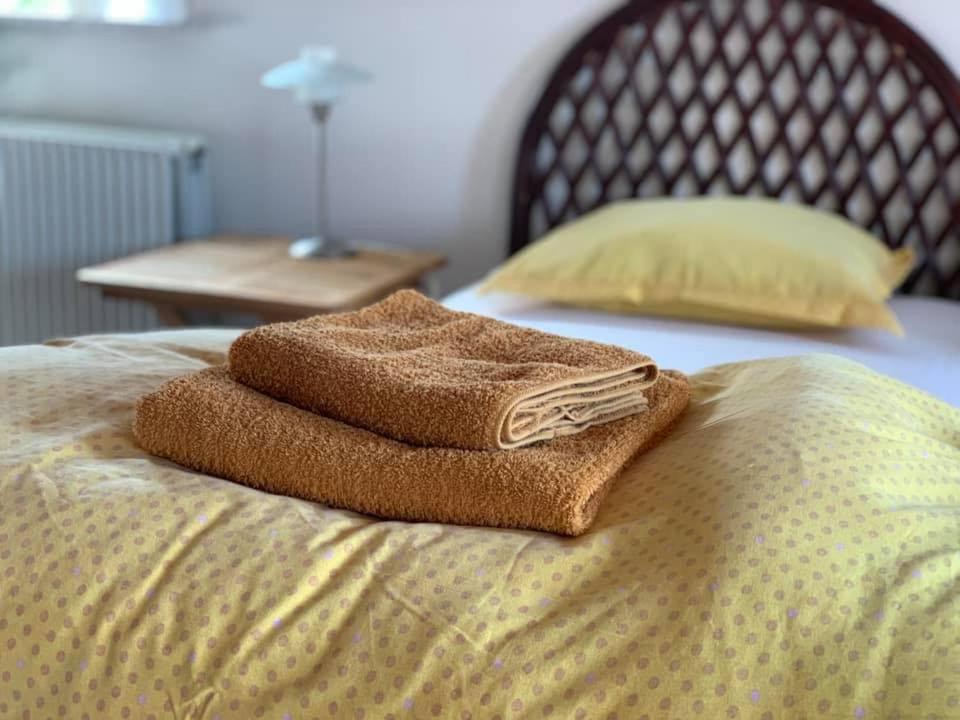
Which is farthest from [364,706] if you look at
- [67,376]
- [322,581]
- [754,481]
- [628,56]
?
[628,56]

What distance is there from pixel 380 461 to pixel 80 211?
2.39 metres

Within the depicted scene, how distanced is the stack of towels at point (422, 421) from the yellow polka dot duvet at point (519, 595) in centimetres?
3

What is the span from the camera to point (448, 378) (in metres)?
1.06

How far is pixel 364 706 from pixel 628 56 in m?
2.08

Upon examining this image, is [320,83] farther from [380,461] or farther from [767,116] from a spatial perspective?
[380,461]

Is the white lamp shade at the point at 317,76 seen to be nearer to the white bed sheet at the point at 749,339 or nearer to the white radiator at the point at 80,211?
the white radiator at the point at 80,211

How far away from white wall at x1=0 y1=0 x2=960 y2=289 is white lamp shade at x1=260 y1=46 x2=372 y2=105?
26 cm

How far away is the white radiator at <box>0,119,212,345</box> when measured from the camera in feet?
9.98

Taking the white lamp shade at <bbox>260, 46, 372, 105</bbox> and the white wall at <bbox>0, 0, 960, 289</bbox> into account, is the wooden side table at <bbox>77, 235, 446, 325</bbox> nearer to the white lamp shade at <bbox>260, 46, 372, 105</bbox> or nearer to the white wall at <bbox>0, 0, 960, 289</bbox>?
the white wall at <bbox>0, 0, 960, 289</bbox>

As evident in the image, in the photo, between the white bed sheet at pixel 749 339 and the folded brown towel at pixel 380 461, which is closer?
the folded brown towel at pixel 380 461

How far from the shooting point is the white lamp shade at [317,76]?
8.65 ft

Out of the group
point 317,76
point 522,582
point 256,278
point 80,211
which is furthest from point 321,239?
point 522,582

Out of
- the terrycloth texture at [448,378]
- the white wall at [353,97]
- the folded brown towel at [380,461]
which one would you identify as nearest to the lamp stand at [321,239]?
the white wall at [353,97]

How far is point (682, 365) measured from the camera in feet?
6.27
